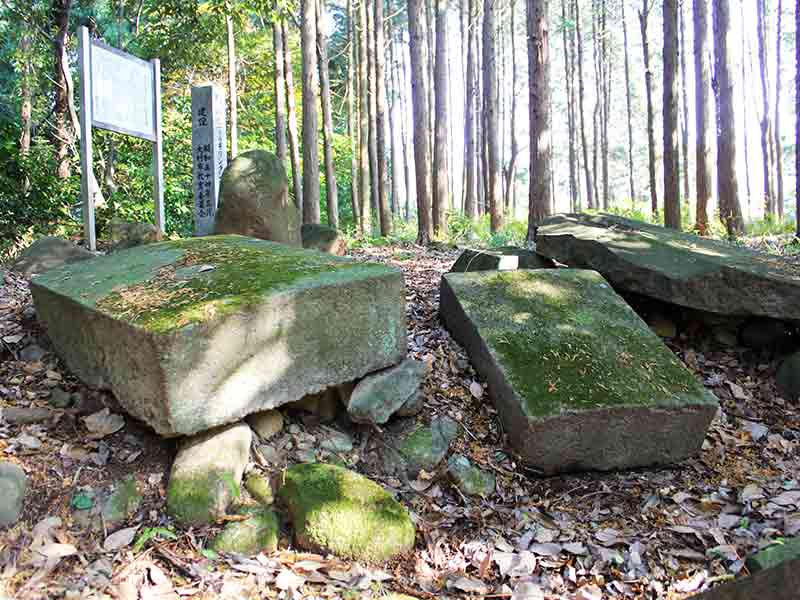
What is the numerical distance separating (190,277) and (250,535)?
5.11 ft

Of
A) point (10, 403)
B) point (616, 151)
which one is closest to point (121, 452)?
point (10, 403)

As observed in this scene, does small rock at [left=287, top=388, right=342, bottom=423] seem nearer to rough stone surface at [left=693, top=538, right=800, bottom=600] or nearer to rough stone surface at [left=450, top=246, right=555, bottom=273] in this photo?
rough stone surface at [left=450, top=246, right=555, bottom=273]

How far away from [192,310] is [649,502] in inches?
105

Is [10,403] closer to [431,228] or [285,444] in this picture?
[285,444]

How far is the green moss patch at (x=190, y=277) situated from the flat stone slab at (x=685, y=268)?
7.58 feet

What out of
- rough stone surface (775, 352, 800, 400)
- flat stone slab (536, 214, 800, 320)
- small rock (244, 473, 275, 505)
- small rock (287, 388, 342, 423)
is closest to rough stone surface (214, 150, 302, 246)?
small rock (287, 388, 342, 423)

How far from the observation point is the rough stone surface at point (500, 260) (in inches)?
208

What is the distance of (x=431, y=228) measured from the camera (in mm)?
10617

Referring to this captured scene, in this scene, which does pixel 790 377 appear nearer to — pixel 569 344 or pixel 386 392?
pixel 569 344

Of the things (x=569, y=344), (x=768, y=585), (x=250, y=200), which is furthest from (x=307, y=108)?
(x=768, y=585)

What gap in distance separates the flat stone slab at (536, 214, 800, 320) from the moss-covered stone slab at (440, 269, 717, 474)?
454mm

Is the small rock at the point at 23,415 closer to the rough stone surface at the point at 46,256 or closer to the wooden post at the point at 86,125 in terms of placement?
the rough stone surface at the point at 46,256

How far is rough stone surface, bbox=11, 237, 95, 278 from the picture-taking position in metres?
5.25

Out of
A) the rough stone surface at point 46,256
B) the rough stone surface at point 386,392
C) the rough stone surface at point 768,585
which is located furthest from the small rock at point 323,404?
the rough stone surface at point 46,256
